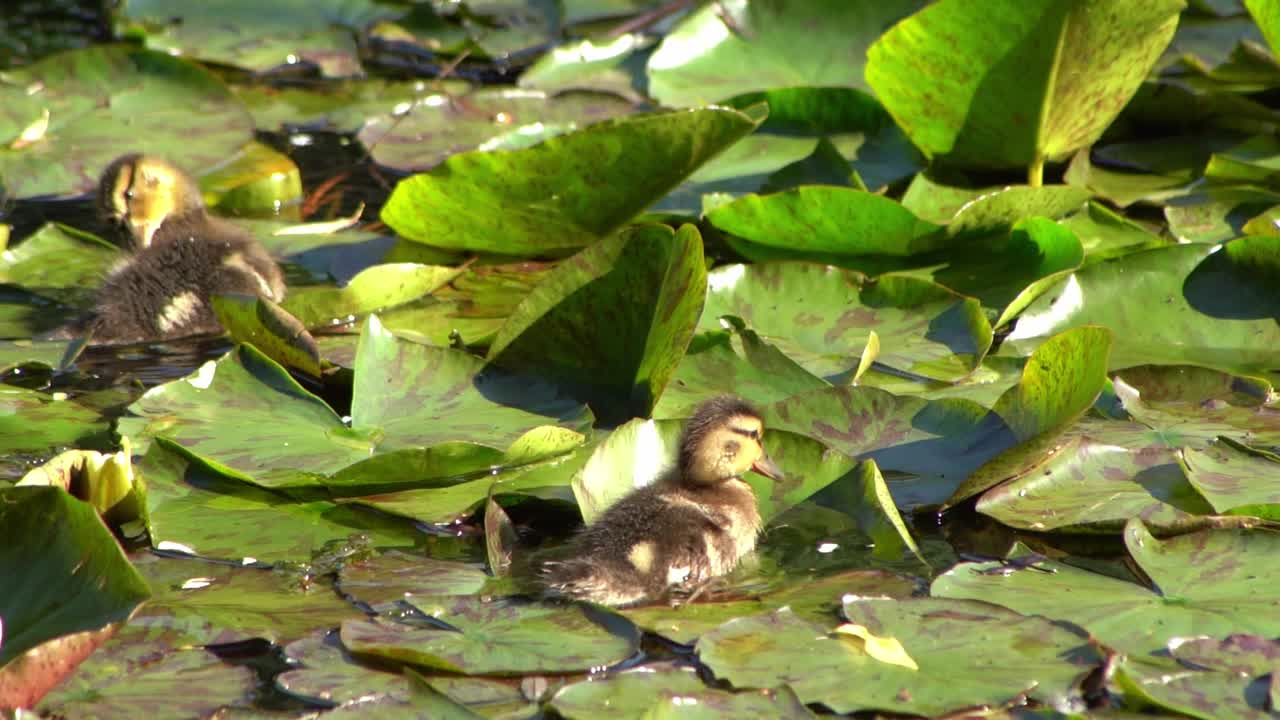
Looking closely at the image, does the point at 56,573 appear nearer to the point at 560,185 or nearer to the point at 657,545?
the point at 657,545

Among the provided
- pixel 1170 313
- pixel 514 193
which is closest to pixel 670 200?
pixel 514 193

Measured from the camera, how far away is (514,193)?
14.0 ft

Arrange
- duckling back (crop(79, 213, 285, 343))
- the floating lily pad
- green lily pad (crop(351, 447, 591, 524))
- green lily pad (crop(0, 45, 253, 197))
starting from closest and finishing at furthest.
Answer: the floating lily pad → green lily pad (crop(351, 447, 591, 524)) → duckling back (crop(79, 213, 285, 343)) → green lily pad (crop(0, 45, 253, 197))

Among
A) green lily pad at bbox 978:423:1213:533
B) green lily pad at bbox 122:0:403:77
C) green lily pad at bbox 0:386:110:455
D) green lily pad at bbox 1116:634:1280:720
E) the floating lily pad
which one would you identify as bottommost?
green lily pad at bbox 122:0:403:77

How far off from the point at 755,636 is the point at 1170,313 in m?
1.72

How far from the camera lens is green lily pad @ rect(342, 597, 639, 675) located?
8.17 feet

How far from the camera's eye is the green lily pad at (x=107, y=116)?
5332 mm

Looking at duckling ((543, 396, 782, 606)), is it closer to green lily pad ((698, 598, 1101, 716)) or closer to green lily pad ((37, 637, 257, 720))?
green lily pad ((698, 598, 1101, 716))

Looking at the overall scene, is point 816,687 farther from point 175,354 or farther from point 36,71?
point 36,71

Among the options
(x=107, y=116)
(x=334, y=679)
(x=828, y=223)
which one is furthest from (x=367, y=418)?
(x=107, y=116)

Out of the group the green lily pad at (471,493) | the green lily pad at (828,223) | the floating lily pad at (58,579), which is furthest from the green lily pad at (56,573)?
the green lily pad at (828,223)

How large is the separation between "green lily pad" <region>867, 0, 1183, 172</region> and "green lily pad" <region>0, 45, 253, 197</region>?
→ 7.86ft

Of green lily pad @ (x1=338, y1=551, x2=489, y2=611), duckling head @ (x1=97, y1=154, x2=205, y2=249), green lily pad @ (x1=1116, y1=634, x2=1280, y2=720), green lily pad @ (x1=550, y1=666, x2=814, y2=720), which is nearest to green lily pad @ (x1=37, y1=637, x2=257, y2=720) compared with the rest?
green lily pad @ (x1=338, y1=551, x2=489, y2=611)

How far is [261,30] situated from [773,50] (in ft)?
7.68
